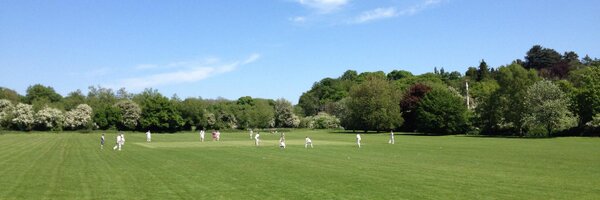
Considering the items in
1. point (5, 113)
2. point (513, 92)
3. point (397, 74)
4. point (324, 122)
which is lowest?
point (324, 122)

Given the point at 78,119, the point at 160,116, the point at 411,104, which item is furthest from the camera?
the point at 78,119

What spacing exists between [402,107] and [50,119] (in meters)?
80.5

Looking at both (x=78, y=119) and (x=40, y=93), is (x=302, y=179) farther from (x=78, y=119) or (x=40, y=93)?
(x=40, y=93)

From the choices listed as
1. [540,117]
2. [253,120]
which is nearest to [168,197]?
[540,117]

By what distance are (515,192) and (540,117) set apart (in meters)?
57.0

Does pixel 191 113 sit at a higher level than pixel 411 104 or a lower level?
lower

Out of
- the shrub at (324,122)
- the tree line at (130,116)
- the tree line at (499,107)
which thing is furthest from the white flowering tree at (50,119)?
the tree line at (499,107)

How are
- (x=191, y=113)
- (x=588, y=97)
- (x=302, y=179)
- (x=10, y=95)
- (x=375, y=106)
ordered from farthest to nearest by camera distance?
(x=10, y=95)
(x=191, y=113)
(x=375, y=106)
(x=588, y=97)
(x=302, y=179)

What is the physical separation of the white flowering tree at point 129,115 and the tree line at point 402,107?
0.74 feet

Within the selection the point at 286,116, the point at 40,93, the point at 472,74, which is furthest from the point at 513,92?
the point at 40,93

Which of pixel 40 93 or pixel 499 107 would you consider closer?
pixel 499 107

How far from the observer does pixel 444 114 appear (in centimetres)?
8438

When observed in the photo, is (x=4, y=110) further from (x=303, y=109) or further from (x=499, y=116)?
(x=499, y=116)

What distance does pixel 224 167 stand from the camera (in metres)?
26.6
